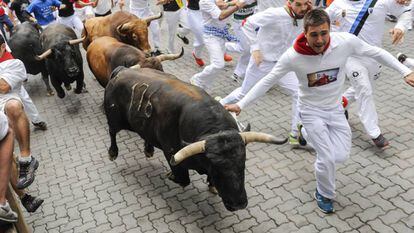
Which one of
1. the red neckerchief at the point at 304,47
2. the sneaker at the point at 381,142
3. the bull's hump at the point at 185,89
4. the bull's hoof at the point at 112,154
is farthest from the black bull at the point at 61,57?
the sneaker at the point at 381,142

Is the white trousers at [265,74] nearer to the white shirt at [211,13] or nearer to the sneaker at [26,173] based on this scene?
the white shirt at [211,13]

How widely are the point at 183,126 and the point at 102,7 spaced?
7.51 m

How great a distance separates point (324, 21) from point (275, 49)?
1.84 meters

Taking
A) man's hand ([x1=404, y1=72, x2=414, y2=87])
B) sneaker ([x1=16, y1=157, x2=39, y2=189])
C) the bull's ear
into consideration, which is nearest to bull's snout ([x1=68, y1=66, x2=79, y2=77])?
the bull's ear

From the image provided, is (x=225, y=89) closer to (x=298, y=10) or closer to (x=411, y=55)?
(x=298, y=10)

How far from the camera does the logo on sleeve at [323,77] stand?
4586 mm

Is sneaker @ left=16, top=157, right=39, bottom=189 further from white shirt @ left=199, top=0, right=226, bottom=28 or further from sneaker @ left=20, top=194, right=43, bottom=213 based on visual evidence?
white shirt @ left=199, top=0, right=226, bottom=28

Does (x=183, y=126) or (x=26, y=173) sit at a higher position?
(x=183, y=126)

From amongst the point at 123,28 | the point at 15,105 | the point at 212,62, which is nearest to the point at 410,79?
the point at 212,62

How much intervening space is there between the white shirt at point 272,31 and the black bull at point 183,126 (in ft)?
5.43

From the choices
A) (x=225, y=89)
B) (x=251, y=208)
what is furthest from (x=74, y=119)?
(x=251, y=208)

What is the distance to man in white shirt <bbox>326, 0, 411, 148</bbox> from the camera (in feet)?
18.8

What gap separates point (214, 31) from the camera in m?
7.84

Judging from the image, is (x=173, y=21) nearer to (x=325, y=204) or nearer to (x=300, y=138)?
(x=300, y=138)
